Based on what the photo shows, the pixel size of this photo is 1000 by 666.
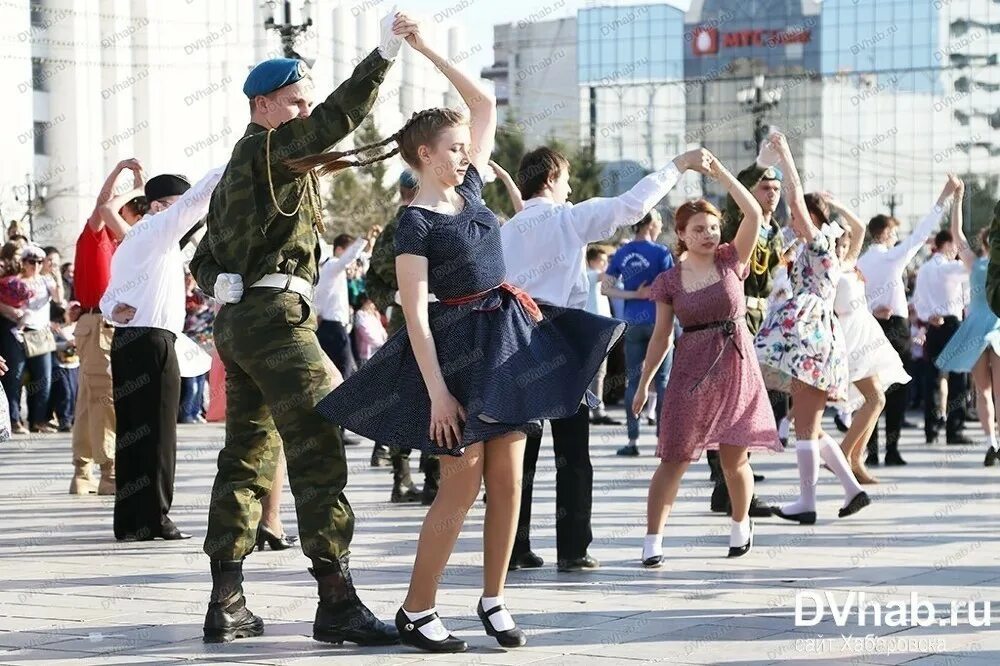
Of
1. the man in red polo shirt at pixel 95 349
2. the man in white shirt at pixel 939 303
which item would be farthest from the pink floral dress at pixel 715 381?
the man in white shirt at pixel 939 303

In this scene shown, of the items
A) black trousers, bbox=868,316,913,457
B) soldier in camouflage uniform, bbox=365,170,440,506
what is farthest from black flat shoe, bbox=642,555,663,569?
black trousers, bbox=868,316,913,457

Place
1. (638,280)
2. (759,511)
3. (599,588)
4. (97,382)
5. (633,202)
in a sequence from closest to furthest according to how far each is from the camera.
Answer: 1. (633,202)
2. (599,588)
3. (759,511)
4. (97,382)
5. (638,280)

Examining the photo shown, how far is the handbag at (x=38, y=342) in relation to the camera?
1705 centimetres

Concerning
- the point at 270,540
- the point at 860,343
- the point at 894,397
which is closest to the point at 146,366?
the point at 270,540

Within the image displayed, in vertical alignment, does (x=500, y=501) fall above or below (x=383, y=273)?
below

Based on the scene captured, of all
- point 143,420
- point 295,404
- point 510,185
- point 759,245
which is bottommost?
point 143,420

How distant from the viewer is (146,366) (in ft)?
29.9

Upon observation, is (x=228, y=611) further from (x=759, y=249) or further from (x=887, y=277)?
(x=887, y=277)

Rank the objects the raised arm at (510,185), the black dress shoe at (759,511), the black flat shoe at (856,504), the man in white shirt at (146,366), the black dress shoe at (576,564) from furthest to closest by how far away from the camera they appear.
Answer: the black dress shoe at (759,511)
the black flat shoe at (856,504)
the man in white shirt at (146,366)
the raised arm at (510,185)
the black dress shoe at (576,564)

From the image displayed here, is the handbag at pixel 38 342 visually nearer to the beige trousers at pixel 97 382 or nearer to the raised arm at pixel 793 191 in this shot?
the beige trousers at pixel 97 382

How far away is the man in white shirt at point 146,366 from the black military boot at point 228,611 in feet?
9.46

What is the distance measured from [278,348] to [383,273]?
357 centimetres

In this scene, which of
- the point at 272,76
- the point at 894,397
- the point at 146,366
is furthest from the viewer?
the point at 894,397

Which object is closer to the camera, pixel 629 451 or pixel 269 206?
pixel 269 206
